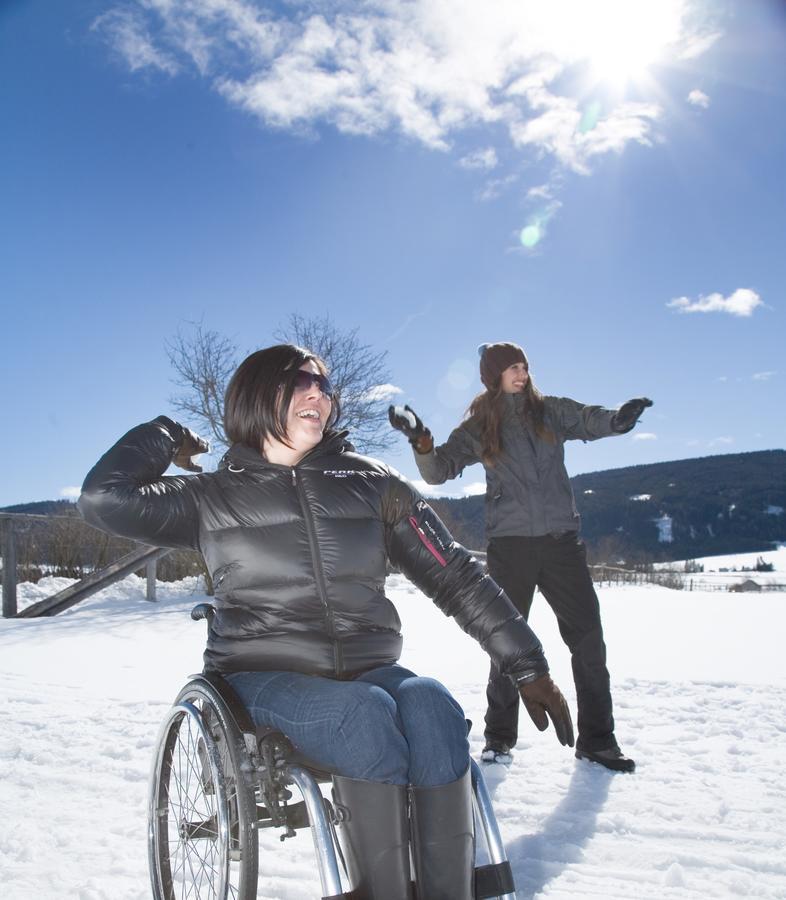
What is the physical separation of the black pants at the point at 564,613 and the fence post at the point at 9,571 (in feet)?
20.4

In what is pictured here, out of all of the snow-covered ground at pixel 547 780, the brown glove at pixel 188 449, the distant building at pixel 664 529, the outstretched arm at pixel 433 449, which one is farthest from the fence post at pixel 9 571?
the distant building at pixel 664 529

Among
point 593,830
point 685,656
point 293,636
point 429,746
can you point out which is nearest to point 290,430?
point 293,636

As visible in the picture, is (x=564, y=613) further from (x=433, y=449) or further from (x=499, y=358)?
(x=499, y=358)

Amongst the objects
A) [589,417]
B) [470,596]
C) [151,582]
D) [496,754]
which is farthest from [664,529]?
[470,596]

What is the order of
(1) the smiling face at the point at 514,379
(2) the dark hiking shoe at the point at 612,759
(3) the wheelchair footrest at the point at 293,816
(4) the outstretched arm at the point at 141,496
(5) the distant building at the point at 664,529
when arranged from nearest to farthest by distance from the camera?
(3) the wheelchair footrest at the point at 293,816 < (4) the outstretched arm at the point at 141,496 < (2) the dark hiking shoe at the point at 612,759 < (1) the smiling face at the point at 514,379 < (5) the distant building at the point at 664,529

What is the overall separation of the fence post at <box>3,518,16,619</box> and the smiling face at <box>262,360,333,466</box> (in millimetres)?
6633

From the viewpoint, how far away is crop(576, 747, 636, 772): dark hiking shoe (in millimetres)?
3012

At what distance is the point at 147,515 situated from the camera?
1.92m

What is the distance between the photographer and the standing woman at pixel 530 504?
315cm

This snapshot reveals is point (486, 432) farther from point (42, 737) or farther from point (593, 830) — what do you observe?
point (42, 737)

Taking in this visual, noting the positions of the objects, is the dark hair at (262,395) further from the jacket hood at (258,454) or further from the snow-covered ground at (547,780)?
the snow-covered ground at (547,780)

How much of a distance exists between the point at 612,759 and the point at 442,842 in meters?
1.89

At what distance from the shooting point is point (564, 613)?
3232 millimetres

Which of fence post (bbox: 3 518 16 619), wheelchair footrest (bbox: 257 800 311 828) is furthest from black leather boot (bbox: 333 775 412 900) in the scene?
fence post (bbox: 3 518 16 619)
